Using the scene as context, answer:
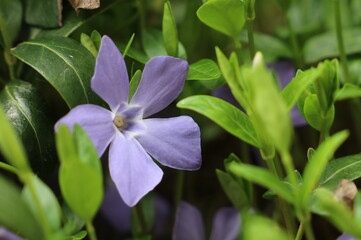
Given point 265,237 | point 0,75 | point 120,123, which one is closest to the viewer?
point 265,237

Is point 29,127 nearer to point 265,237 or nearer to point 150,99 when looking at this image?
point 150,99

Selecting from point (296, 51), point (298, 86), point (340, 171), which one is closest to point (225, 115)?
point (298, 86)

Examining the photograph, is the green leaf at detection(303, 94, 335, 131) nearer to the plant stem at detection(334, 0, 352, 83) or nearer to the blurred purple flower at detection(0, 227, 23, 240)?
the plant stem at detection(334, 0, 352, 83)

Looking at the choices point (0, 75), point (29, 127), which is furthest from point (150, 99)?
point (0, 75)

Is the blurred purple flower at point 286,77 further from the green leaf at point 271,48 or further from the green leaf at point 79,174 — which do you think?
the green leaf at point 79,174

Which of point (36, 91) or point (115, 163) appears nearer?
point (115, 163)

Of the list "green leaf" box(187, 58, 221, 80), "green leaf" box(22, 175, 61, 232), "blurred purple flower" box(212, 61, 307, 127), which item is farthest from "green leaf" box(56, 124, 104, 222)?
"blurred purple flower" box(212, 61, 307, 127)
